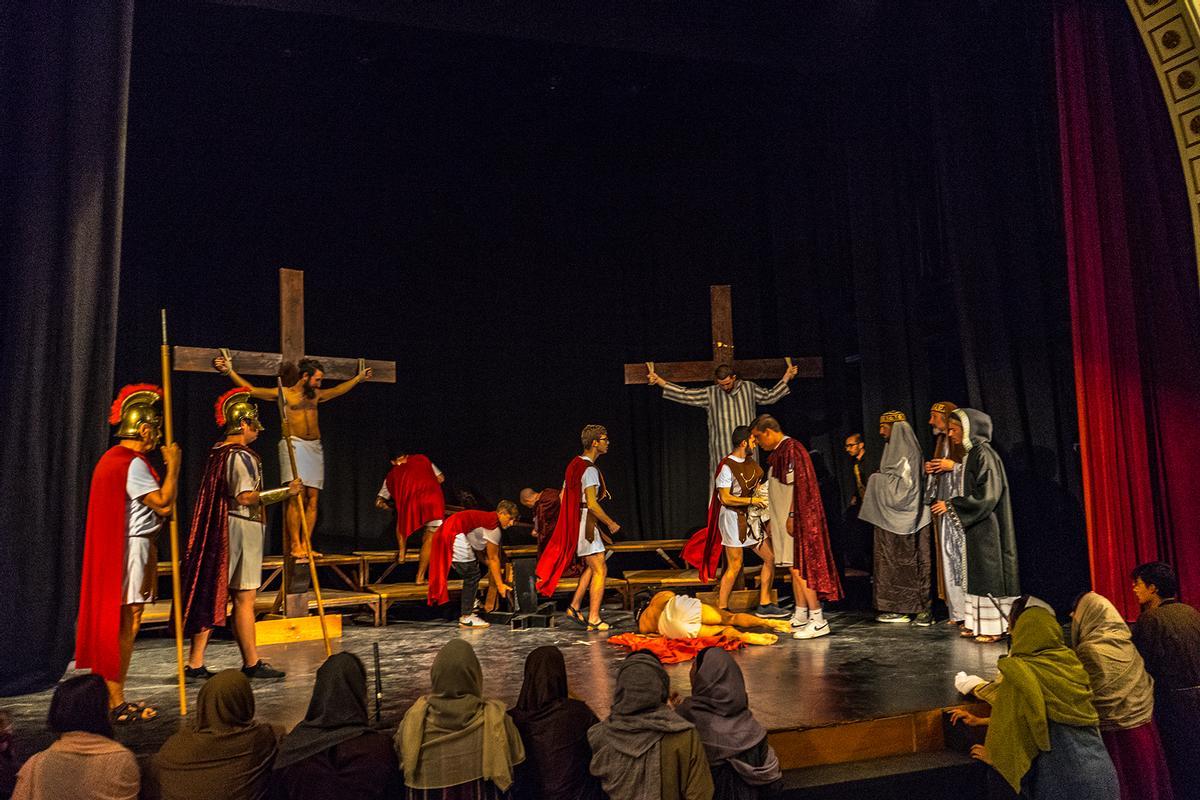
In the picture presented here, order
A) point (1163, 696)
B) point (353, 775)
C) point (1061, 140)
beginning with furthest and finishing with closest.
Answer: point (1061, 140)
point (1163, 696)
point (353, 775)

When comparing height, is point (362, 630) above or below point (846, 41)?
below

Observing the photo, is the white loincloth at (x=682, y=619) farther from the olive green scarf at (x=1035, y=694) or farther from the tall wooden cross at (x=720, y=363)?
the tall wooden cross at (x=720, y=363)

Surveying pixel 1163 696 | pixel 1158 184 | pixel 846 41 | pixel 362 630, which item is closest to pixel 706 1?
pixel 846 41

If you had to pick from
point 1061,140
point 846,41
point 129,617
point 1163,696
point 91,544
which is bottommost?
point 1163,696

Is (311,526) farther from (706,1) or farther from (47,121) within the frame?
(706,1)

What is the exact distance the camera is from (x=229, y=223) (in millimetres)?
7641

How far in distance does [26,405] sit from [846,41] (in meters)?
7.07

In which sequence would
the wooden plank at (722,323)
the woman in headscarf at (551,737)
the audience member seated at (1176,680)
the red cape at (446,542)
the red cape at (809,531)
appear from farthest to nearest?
the wooden plank at (722,323), the red cape at (446,542), the red cape at (809,531), the audience member seated at (1176,680), the woman in headscarf at (551,737)

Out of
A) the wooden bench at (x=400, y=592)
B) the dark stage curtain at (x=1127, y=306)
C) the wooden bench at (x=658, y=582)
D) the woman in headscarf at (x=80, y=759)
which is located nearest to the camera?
Answer: the woman in headscarf at (x=80, y=759)

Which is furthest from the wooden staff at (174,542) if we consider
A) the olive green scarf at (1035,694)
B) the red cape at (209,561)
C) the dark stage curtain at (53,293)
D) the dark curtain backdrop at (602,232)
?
the dark curtain backdrop at (602,232)

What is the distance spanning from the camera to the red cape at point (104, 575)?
4.07 metres

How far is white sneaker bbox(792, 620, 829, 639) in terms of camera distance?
5.93 m

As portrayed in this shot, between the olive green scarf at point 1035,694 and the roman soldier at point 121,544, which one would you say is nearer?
the olive green scarf at point 1035,694

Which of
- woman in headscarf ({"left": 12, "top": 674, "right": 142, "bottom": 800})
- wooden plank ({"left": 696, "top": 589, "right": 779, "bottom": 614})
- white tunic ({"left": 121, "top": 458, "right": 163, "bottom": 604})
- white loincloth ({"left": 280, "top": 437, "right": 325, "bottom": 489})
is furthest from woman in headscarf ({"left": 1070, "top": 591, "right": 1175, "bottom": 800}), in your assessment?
white loincloth ({"left": 280, "top": 437, "right": 325, "bottom": 489})
